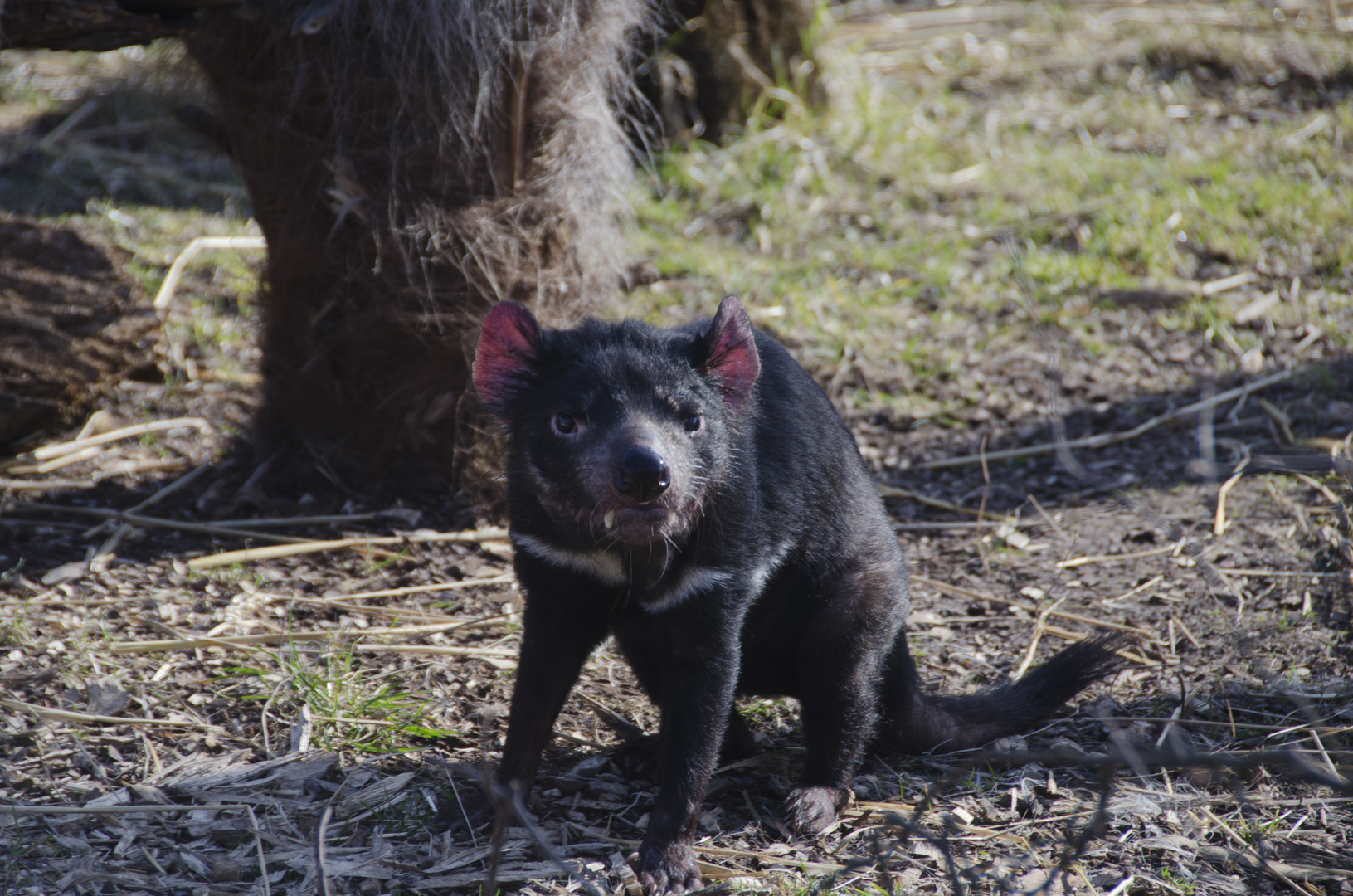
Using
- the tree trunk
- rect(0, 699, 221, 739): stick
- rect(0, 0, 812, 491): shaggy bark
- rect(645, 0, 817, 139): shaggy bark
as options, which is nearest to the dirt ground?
rect(0, 699, 221, 739): stick

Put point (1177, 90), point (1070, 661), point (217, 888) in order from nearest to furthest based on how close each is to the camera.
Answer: point (217, 888), point (1070, 661), point (1177, 90)

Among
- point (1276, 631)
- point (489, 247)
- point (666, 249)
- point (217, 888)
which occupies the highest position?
point (489, 247)

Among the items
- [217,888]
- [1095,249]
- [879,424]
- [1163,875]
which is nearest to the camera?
[217,888]

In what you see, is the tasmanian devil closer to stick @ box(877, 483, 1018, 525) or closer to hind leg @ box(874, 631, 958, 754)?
hind leg @ box(874, 631, 958, 754)

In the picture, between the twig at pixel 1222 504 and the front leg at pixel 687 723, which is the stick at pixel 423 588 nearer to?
the front leg at pixel 687 723

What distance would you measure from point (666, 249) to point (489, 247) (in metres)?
2.49

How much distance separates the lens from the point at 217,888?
242 centimetres

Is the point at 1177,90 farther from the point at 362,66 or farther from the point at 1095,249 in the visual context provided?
the point at 362,66

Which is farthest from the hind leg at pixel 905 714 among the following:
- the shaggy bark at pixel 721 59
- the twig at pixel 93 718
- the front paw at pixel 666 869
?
the shaggy bark at pixel 721 59

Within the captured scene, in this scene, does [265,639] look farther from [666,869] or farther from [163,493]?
[666,869]

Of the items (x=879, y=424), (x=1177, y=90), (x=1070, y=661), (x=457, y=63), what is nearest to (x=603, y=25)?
(x=457, y=63)

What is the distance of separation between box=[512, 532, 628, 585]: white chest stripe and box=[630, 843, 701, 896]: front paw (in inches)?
A: 25.4

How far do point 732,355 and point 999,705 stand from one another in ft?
4.46

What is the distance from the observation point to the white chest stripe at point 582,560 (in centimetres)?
255
